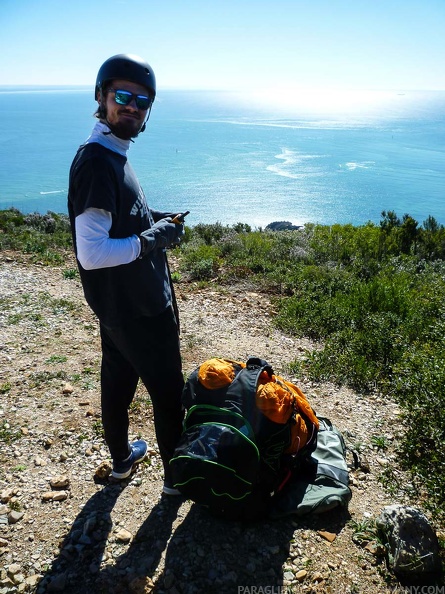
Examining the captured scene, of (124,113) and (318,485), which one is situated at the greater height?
(124,113)

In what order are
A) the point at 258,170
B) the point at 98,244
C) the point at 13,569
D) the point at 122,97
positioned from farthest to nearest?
the point at 258,170, the point at 13,569, the point at 122,97, the point at 98,244

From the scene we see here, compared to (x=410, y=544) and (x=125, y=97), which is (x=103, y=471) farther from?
(x=125, y=97)

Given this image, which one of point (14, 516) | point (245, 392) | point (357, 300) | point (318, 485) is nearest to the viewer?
point (245, 392)

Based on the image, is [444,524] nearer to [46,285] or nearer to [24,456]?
[24,456]

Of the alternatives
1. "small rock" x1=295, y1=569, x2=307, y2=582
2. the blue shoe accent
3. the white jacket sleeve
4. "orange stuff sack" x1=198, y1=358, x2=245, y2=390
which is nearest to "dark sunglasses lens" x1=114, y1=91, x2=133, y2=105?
the white jacket sleeve

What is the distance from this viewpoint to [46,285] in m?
7.41

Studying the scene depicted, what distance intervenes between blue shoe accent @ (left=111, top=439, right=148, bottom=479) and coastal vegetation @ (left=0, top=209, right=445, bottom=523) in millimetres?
1889

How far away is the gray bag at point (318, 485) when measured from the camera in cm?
270

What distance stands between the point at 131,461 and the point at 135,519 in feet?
1.40

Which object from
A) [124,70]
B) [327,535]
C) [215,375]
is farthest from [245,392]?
[124,70]

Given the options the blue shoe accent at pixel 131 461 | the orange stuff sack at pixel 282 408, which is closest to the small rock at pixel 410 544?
the orange stuff sack at pixel 282 408

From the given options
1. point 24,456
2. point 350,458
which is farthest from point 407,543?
point 24,456

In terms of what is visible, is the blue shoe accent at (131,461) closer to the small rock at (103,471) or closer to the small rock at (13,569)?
the small rock at (103,471)

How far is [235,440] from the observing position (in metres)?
2.38
